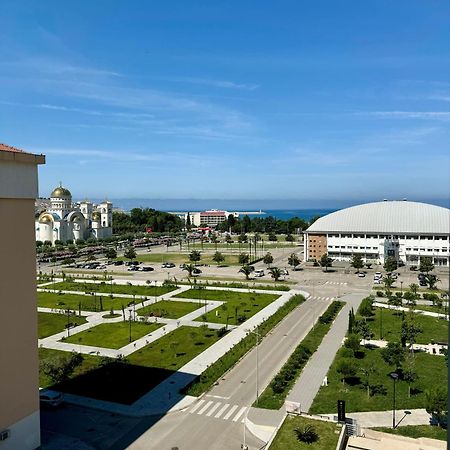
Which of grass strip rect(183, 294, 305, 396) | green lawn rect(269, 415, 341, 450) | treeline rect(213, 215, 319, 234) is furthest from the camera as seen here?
treeline rect(213, 215, 319, 234)

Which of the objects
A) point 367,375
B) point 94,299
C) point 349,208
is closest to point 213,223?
point 349,208

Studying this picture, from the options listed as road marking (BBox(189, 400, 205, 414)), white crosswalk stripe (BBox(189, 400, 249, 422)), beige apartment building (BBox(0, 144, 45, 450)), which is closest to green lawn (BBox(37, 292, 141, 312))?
road marking (BBox(189, 400, 205, 414))

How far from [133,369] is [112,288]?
870 inches

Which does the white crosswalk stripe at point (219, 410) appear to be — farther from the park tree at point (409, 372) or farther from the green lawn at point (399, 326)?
the green lawn at point (399, 326)

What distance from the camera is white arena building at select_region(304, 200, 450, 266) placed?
57.6 metres

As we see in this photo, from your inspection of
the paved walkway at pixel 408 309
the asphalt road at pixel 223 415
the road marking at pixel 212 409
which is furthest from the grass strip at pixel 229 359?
the paved walkway at pixel 408 309

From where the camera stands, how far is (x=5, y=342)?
42.9 ft

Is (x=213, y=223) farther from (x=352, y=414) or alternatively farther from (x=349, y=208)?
(x=352, y=414)

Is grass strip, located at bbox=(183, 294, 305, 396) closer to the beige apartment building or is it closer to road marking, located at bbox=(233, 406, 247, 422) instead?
road marking, located at bbox=(233, 406, 247, 422)

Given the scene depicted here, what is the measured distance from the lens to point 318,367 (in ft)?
73.5

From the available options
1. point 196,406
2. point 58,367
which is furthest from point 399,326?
point 58,367

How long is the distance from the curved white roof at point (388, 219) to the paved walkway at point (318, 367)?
3065cm

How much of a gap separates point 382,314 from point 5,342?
2672 cm

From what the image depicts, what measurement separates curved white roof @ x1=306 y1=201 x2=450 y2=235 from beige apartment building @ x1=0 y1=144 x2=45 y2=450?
173ft
